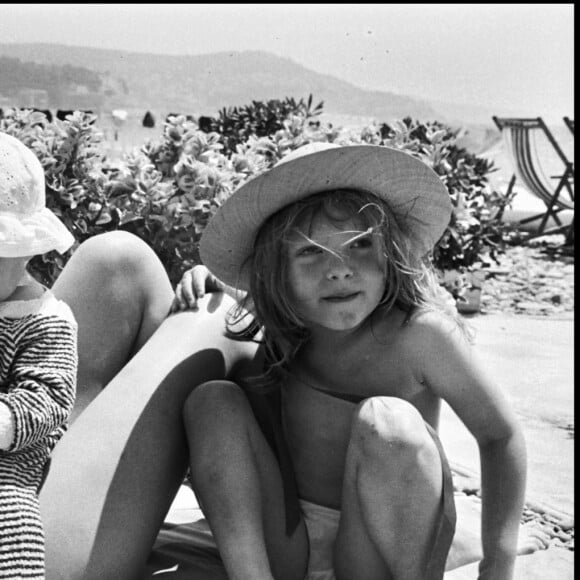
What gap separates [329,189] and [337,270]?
187 millimetres

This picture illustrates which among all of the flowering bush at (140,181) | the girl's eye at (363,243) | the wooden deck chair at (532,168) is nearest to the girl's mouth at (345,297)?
the girl's eye at (363,243)

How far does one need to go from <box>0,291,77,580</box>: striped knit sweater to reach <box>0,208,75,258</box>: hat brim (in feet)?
0.34

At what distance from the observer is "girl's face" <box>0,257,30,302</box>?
1562 mm

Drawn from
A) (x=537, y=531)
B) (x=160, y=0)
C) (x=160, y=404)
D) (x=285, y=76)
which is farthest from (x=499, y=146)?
(x=160, y=404)

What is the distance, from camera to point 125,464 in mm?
1727

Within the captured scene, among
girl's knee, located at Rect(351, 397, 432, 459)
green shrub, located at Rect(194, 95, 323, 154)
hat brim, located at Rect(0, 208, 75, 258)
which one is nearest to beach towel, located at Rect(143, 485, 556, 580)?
girl's knee, located at Rect(351, 397, 432, 459)

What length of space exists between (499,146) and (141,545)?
1046cm

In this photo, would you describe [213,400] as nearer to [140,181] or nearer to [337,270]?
[337,270]

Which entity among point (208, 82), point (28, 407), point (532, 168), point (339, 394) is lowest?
point (532, 168)

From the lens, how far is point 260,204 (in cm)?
186

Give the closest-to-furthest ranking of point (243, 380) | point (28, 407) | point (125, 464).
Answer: point (28, 407)
point (125, 464)
point (243, 380)

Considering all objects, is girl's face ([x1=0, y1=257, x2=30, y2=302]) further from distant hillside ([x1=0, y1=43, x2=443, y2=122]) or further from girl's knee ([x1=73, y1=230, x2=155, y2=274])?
distant hillside ([x1=0, y1=43, x2=443, y2=122])

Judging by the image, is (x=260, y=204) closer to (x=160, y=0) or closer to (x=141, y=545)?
(x=141, y=545)

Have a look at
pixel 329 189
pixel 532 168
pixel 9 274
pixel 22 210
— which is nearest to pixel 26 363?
pixel 9 274
